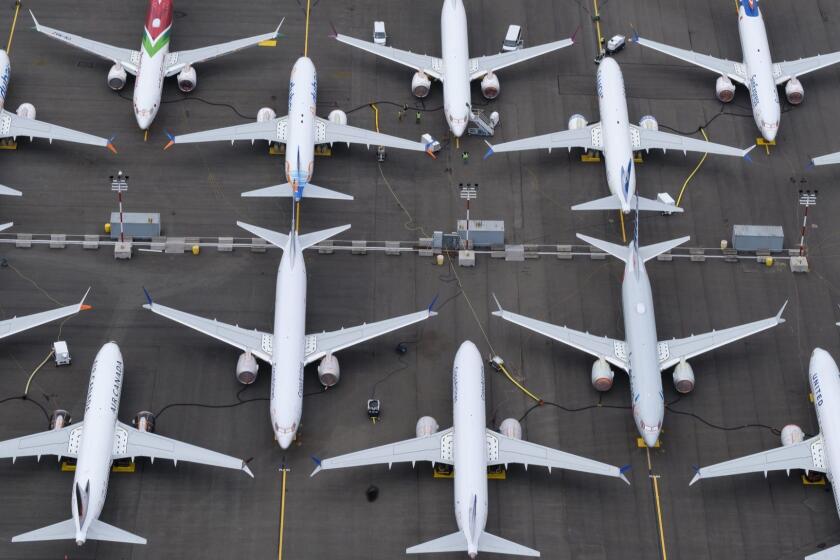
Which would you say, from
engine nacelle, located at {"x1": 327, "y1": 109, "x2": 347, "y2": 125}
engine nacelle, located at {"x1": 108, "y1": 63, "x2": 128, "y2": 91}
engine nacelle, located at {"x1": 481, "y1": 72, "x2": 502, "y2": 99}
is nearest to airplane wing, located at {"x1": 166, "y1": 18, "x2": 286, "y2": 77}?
engine nacelle, located at {"x1": 108, "y1": 63, "x2": 128, "y2": 91}

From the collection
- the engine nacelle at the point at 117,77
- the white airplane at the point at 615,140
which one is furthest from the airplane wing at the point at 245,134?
the white airplane at the point at 615,140

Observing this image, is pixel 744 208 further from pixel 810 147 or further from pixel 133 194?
pixel 133 194

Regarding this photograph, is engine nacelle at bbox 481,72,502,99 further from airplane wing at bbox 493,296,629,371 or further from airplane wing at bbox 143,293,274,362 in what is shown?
airplane wing at bbox 143,293,274,362

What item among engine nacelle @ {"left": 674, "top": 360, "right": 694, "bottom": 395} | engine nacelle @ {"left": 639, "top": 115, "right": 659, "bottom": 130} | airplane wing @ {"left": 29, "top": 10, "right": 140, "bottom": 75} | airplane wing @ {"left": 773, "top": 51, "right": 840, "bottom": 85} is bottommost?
engine nacelle @ {"left": 674, "top": 360, "right": 694, "bottom": 395}

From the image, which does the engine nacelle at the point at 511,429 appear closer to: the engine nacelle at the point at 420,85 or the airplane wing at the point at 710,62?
the engine nacelle at the point at 420,85

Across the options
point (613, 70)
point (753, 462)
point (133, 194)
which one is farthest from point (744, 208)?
point (133, 194)

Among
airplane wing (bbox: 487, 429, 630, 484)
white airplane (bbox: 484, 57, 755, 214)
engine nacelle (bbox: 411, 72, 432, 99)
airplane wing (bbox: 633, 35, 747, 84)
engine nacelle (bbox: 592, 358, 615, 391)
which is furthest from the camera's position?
airplane wing (bbox: 633, 35, 747, 84)
